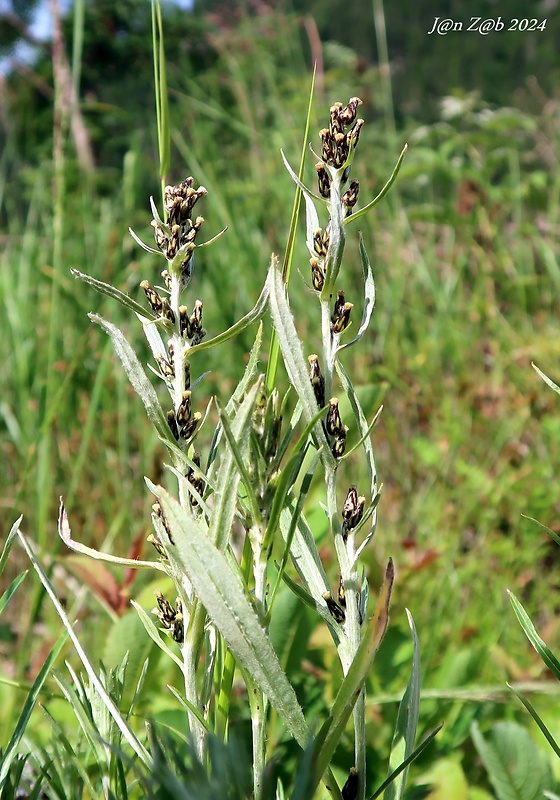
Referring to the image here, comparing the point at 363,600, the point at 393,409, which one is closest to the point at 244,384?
the point at 363,600

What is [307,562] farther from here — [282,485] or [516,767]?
[516,767]

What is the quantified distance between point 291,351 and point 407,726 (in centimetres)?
21

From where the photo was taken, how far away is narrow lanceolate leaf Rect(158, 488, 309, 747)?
323mm

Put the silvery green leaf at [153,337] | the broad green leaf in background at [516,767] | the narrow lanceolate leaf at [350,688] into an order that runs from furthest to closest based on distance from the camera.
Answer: the broad green leaf in background at [516,767] < the silvery green leaf at [153,337] < the narrow lanceolate leaf at [350,688]

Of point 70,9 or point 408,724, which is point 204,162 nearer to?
point 408,724

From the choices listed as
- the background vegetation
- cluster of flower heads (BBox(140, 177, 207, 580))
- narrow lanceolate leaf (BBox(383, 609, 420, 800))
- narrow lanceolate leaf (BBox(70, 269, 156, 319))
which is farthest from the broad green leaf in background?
narrow lanceolate leaf (BBox(70, 269, 156, 319))

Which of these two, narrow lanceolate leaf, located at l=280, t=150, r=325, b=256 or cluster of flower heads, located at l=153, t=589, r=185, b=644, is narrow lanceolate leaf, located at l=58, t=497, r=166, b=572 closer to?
cluster of flower heads, located at l=153, t=589, r=185, b=644

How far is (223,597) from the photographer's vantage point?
12.9 inches

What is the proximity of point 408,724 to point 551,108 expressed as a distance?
3.38 meters

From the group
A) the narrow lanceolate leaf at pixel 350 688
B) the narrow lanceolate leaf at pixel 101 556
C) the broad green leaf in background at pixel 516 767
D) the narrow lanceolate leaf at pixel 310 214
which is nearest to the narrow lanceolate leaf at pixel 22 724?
the narrow lanceolate leaf at pixel 101 556

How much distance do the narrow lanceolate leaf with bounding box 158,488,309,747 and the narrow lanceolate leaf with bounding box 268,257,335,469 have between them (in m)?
0.08

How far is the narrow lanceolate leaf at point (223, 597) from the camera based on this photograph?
32 cm

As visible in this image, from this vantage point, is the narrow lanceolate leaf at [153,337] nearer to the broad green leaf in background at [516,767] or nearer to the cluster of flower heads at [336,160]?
the cluster of flower heads at [336,160]

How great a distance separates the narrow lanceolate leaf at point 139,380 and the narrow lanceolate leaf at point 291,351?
70 mm
